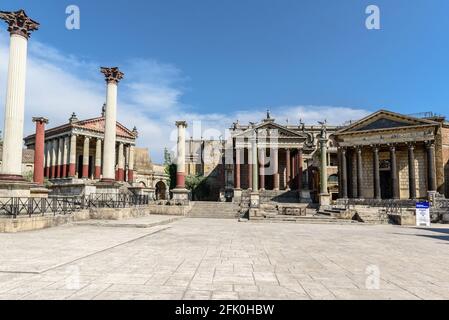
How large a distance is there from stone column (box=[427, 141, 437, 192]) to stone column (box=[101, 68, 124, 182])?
3457cm

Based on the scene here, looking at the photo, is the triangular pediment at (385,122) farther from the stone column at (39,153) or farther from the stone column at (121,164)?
the stone column at (121,164)

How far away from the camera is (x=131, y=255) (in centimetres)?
841

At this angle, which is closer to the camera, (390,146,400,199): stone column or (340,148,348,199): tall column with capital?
(390,146,400,199): stone column

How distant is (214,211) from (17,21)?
72.7 feet

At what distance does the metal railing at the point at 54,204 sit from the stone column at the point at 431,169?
32.2m

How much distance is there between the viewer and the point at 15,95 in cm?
1633

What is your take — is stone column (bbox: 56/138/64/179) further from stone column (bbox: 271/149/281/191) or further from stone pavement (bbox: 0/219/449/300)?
stone pavement (bbox: 0/219/449/300)

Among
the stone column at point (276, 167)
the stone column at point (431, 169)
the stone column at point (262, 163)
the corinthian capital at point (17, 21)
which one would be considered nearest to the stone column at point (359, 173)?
the stone column at point (431, 169)

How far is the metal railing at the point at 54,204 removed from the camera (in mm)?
14016

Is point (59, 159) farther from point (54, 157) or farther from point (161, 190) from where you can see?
point (161, 190)

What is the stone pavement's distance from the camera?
204 inches

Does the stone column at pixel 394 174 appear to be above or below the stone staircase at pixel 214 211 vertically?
above

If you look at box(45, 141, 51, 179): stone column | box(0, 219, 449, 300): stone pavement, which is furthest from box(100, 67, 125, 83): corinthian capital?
box(45, 141, 51, 179): stone column
